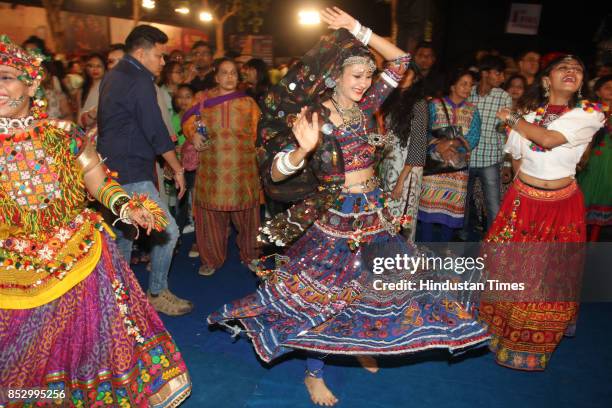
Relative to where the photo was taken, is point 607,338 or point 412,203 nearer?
point 607,338

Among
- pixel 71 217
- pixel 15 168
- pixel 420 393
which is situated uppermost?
pixel 15 168

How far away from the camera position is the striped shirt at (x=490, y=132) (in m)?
5.12

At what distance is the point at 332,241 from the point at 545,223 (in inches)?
58.5

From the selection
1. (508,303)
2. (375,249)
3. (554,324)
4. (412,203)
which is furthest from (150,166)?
(554,324)

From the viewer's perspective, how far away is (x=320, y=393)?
2932mm

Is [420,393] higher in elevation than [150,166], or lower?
lower

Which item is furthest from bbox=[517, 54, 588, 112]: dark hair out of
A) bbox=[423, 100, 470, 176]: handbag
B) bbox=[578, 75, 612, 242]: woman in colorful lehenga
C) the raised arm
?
bbox=[578, 75, 612, 242]: woman in colorful lehenga

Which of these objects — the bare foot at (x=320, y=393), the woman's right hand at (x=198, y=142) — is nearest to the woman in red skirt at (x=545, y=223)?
the bare foot at (x=320, y=393)

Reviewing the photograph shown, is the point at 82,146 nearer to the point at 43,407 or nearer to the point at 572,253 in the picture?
the point at 43,407

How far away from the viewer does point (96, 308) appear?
2.41m

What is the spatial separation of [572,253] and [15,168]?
330cm

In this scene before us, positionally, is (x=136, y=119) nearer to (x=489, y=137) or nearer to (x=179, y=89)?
(x=179, y=89)

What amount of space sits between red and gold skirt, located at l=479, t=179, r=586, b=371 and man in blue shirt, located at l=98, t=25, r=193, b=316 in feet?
7.77

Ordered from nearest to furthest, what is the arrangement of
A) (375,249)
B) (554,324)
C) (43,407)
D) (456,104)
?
(43,407) → (375,249) → (554,324) → (456,104)
